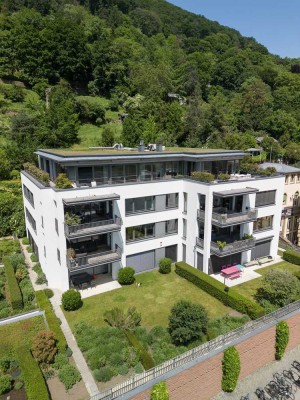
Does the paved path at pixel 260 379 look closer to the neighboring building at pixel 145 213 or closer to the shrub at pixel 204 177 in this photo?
the neighboring building at pixel 145 213

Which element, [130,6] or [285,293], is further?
[130,6]

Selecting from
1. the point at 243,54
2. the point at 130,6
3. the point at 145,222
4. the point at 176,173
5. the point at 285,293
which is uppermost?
→ the point at 130,6

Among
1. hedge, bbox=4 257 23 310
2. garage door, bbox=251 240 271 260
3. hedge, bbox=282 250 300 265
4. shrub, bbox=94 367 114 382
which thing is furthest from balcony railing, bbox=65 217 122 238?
hedge, bbox=282 250 300 265

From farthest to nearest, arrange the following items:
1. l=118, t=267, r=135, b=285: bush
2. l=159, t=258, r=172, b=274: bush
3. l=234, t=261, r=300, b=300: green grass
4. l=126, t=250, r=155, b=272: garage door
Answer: l=159, t=258, r=172, b=274: bush, l=126, t=250, r=155, b=272: garage door, l=118, t=267, r=135, b=285: bush, l=234, t=261, r=300, b=300: green grass

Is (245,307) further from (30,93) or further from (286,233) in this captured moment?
(30,93)

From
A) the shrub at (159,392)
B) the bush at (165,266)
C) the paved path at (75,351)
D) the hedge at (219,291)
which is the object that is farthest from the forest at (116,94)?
the shrub at (159,392)

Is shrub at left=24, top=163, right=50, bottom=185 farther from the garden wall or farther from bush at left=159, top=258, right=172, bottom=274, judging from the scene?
the garden wall

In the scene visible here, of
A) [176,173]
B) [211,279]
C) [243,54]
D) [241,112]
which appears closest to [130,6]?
[243,54]

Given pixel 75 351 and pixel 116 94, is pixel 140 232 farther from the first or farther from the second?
pixel 116 94
